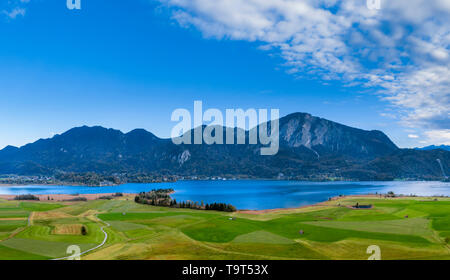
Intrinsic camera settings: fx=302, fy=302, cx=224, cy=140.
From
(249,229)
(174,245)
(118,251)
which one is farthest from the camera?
(249,229)

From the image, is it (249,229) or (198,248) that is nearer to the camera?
(198,248)

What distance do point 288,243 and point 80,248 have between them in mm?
34463

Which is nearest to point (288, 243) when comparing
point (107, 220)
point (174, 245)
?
point (174, 245)
